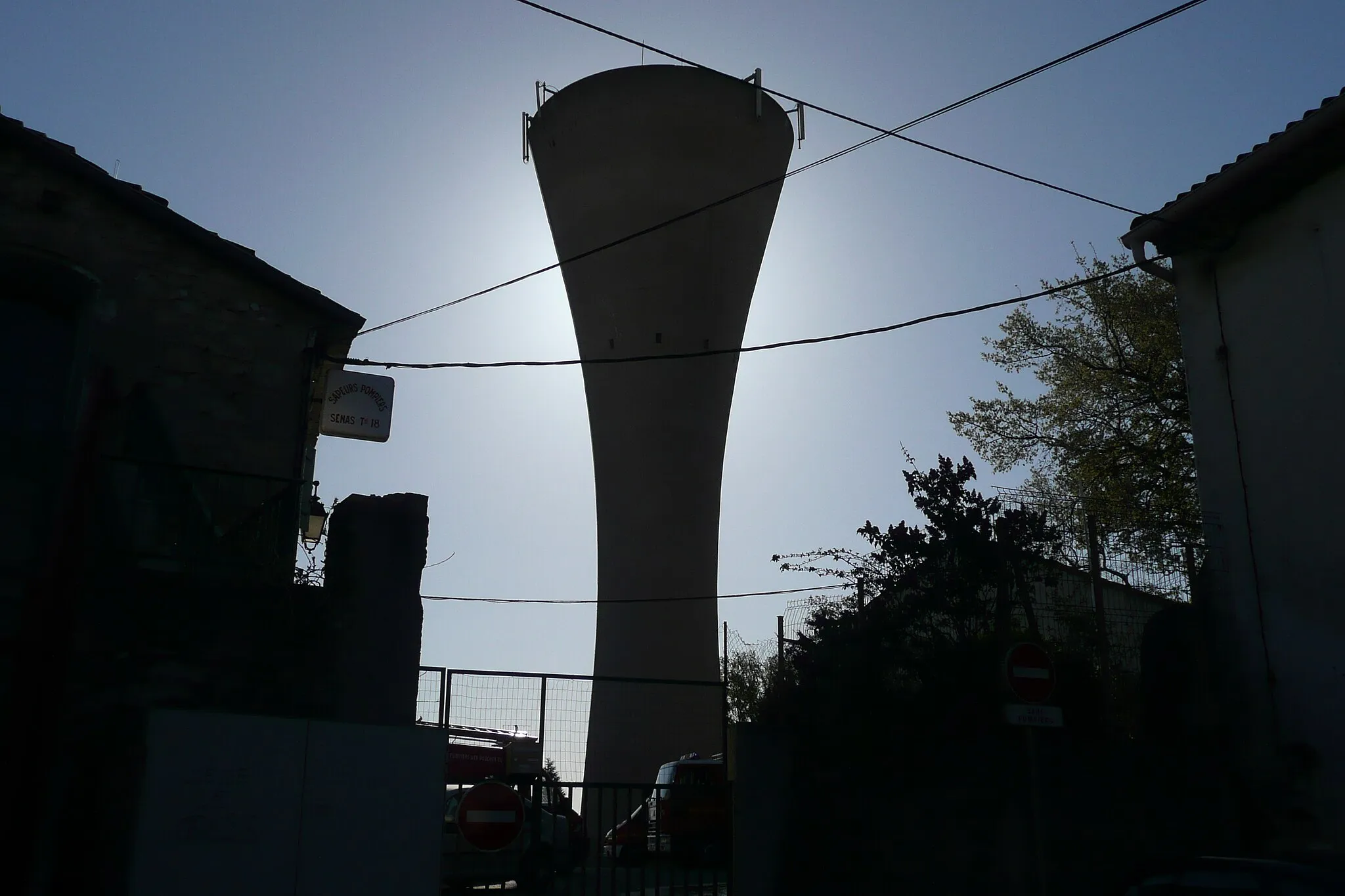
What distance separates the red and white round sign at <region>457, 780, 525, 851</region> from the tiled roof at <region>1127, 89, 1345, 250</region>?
848 centimetres

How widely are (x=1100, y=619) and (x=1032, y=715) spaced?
3366 mm

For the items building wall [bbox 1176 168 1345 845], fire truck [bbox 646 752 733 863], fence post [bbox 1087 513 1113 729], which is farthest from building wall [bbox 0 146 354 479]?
building wall [bbox 1176 168 1345 845]

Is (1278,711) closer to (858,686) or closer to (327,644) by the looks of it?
(858,686)

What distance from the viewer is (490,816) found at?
7340 mm

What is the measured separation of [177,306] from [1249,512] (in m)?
10.1

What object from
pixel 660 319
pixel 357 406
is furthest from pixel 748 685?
pixel 357 406

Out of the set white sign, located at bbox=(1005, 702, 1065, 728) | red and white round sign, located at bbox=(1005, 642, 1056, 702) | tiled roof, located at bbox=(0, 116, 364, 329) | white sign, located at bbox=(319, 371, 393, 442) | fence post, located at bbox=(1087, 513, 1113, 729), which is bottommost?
white sign, located at bbox=(1005, 702, 1065, 728)

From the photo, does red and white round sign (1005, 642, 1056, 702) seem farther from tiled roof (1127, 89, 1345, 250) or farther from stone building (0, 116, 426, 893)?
tiled roof (1127, 89, 1345, 250)

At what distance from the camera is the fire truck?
11.5 meters

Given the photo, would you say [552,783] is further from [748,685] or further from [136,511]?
[748,685]

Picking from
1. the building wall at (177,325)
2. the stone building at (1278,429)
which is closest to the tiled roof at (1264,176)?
the stone building at (1278,429)

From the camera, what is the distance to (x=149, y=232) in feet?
35.1

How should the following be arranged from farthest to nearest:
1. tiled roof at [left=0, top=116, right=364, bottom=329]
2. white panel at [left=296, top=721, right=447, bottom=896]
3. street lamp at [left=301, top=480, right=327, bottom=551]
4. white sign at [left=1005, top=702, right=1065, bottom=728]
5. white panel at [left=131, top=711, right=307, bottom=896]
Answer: street lamp at [left=301, top=480, right=327, bottom=551], tiled roof at [left=0, top=116, right=364, bottom=329], white sign at [left=1005, top=702, right=1065, bottom=728], white panel at [left=296, top=721, right=447, bottom=896], white panel at [left=131, top=711, right=307, bottom=896]

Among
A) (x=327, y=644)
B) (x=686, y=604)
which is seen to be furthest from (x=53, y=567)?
(x=686, y=604)
